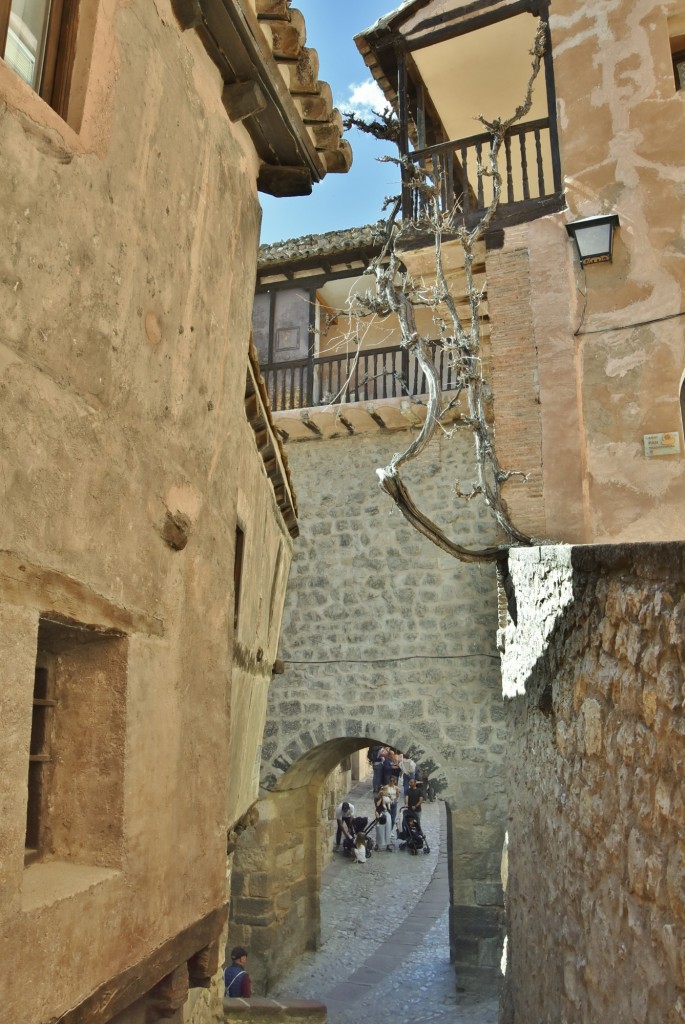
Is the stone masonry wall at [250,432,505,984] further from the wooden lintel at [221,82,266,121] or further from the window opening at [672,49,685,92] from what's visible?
the wooden lintel at [221,82,266,121]

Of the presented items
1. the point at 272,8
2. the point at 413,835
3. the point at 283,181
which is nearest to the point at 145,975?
the point at 283,181

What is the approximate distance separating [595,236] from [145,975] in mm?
6657

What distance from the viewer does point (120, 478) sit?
293cm

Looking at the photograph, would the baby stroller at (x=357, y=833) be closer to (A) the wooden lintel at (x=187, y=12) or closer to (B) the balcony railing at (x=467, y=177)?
(B) the balcony railing at (x=467, y=177)

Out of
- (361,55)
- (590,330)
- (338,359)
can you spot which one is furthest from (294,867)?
(361,55)

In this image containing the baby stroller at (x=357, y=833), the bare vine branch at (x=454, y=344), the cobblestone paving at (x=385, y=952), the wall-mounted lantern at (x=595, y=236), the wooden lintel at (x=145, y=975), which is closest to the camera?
the wooden lintel at (x=145, y=975)

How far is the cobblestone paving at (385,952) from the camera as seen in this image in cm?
971

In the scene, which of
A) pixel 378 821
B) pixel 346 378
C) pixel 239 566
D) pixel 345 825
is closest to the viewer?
pixel 239 566

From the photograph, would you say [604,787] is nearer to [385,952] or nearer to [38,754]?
[38,754]

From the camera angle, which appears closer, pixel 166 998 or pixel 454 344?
pixel 166 998

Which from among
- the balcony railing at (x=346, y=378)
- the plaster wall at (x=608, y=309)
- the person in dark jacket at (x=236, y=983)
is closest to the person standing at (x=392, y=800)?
the person in dark jacket at (x=236, y=983)

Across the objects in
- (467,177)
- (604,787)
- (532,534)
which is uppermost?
(467,177)

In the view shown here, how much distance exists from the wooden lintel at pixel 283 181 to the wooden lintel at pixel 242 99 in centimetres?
63

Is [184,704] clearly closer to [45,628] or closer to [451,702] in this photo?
[45,628]
